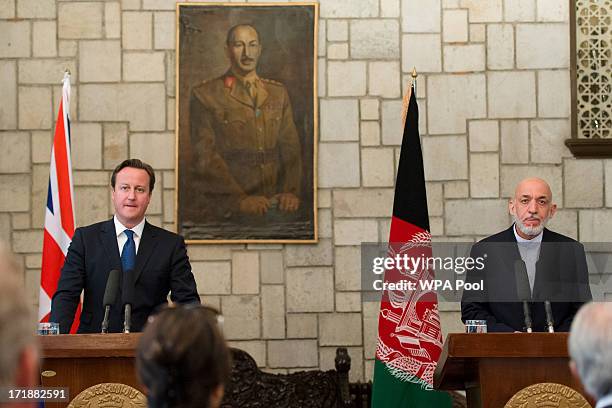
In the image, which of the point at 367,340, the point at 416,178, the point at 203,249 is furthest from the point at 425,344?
the point at 203,249

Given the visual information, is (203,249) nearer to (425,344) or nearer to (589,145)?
(425,344)

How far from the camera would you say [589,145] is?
7414 mm

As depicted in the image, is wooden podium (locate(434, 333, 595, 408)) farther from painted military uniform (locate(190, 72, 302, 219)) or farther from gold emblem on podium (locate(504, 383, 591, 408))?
painted military uniform (locate(190, 72, 302, 219))

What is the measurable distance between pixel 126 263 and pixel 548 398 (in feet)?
6.33

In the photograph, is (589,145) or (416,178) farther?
(589,145)

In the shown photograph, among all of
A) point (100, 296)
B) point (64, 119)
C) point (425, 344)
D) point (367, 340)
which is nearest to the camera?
point (100, 296)

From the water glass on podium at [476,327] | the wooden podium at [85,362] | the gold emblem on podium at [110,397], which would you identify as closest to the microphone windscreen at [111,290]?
the wooden podium at [85,362]

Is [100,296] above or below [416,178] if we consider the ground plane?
below

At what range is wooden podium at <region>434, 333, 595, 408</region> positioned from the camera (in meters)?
4.15

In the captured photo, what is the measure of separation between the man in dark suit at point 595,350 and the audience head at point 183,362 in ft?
2.16

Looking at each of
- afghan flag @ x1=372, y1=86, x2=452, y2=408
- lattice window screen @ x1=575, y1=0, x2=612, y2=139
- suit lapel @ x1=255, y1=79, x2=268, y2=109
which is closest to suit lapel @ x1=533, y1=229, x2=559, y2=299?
afghan flag @ x1=372, y1=86, x2=452, y2=408

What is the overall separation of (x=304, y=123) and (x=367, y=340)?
1436 millimetres
